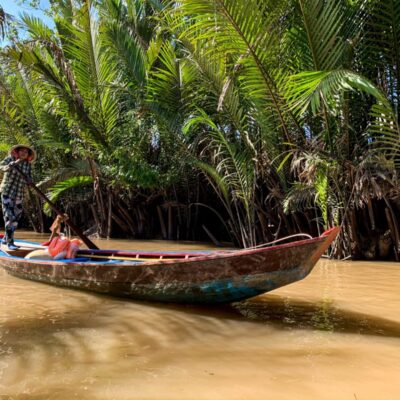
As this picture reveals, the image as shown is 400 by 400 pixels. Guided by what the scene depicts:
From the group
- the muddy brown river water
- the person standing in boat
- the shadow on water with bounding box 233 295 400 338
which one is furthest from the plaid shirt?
the shadow on water with bounding box 233 295 400 338

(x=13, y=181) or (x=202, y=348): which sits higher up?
(x=13, y=181)

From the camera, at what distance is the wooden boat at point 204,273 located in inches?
134

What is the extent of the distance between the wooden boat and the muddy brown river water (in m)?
0.15

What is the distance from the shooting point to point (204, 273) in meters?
3.64

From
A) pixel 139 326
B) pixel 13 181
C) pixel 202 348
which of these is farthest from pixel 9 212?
pixel 202 348

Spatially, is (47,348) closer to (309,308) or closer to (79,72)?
(309,308)

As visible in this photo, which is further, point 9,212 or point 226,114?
point 226,114

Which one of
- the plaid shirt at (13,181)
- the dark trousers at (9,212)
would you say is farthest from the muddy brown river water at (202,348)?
the plaid shirt at (13,181)

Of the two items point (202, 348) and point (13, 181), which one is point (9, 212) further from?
point (202, 348)

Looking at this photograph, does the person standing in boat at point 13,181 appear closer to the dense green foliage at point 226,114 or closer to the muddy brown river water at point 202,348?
the dense green foliage at point 226,114

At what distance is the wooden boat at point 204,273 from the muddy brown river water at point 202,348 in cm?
15

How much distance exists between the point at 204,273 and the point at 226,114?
14.7ft

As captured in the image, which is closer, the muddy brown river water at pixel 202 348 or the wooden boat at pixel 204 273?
the muddy brown river water at pixel 202 348

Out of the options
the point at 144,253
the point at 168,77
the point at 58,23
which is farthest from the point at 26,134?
the point at 144,253
